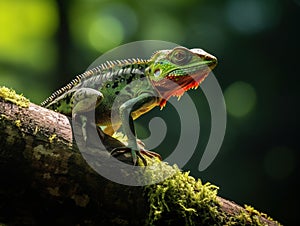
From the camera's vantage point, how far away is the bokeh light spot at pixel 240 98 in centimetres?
1290

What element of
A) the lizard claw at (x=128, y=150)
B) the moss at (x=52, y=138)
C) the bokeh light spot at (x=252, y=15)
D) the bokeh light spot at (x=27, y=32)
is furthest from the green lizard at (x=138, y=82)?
the bokeh light spot at (x=252, y=15)

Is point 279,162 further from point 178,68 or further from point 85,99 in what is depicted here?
point 85,99

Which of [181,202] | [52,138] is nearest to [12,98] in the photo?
[52,138]

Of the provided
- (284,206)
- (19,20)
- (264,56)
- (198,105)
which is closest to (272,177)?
(284,206)

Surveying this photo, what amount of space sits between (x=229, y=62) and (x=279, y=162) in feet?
12.5

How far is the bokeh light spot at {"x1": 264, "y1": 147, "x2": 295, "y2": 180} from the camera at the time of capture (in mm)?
11852

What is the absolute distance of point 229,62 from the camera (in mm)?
13367

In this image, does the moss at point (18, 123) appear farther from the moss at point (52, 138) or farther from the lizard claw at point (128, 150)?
the lizard claw at point (128, 150)

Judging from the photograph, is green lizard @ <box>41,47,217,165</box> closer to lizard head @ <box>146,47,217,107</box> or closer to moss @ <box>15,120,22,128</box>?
lizard head @ <box>146,47,217,107</box>

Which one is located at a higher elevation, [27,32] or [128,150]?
[27,32]

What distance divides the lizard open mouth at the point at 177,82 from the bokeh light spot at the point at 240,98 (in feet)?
30.9

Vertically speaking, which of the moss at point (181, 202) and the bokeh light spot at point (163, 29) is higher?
the bokeh light spot at point (163, 29)

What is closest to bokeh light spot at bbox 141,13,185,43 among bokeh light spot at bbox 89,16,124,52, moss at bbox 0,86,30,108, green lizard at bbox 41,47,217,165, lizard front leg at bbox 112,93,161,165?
bokeh light spot at bbox 89,16,124,52

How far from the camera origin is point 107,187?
2328 millimetres
